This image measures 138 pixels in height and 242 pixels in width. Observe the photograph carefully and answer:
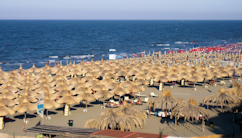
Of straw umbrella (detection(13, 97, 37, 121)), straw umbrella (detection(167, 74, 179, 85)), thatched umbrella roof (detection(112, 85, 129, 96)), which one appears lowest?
straw umbrella (detection(13, 97, 37, 121))

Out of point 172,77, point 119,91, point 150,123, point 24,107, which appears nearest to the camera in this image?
point 150,123

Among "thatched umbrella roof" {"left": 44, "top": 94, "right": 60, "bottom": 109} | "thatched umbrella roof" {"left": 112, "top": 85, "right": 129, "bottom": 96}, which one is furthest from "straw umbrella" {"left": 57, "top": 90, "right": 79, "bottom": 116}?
"thatched umbrella roof" {"left": 112, "top": 85, "right": 129, "bottom": 96}

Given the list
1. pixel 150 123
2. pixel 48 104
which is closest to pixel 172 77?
pixel 150 123

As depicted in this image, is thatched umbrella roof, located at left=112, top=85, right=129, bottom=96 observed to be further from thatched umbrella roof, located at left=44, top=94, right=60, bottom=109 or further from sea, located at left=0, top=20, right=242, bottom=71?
sea, located at left=0, top=20, right=242, bottom=71

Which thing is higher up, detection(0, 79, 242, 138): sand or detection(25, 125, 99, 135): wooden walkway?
detection(25, 125, 99, 135): wooden walkway

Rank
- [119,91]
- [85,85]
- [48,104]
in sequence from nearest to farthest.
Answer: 1. [48,104]
2. [119,91]
3. [85,85]

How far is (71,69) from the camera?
2791 centimetres

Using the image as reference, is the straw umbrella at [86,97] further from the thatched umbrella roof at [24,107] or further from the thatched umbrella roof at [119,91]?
the thatched umbrella roof at [24,107]

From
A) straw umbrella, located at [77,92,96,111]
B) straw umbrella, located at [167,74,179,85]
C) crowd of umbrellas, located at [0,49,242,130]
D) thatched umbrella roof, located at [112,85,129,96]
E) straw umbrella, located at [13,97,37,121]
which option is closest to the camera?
straw umbrella, located at [13,97,37,121]

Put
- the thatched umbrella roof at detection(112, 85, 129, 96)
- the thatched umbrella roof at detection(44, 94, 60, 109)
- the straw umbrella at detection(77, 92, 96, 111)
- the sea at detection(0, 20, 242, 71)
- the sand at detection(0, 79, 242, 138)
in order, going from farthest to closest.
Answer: the sea at detection(0, 20, 242, 71)
the thatched umbrella roof at detection(112, 85, 129, 96)
the straw umbrella at detection(77, 92, 96, 111)
the thatched umbrella roof at detection(44, 94, 60, 109)
the sand at detection(0, 79, 242, 138)

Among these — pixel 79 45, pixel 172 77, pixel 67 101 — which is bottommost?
pixel 67 101

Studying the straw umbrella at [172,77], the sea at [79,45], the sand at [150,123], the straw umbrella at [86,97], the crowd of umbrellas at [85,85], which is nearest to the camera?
the sand at [150,123]

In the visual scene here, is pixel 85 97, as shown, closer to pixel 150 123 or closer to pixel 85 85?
pixel 85 85

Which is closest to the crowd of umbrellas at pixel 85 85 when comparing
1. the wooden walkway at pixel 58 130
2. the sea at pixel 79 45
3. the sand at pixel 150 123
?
the sand at pixel 150 123
